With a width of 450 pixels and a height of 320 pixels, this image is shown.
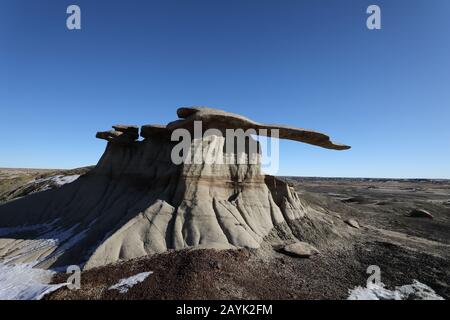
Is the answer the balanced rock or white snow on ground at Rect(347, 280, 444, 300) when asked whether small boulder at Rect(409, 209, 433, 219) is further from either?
the balanced rock

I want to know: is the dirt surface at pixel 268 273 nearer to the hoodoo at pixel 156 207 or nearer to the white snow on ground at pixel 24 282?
the white snow on ground at pixel 24 282

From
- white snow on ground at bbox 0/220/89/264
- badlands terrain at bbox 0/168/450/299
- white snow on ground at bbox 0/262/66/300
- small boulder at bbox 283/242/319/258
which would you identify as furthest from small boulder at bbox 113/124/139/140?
small boulder at bbox 283/242/319/258

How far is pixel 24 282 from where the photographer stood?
10.2 m

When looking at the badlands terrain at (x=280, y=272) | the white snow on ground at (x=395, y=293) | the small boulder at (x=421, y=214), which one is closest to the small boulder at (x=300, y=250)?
the badlands terrain at (x=280, y=272)

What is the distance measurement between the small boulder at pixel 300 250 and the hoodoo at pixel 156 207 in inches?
31.4

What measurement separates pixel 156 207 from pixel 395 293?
11.0m

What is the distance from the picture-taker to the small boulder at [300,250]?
12.5 m

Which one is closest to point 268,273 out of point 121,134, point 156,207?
point 156,207

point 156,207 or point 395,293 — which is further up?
point 156,207

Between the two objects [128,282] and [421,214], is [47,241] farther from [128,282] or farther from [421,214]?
[421,214]

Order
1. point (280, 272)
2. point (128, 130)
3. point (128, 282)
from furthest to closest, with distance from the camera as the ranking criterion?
point (128, 130)
point (280, 272)
point (128, 282)
